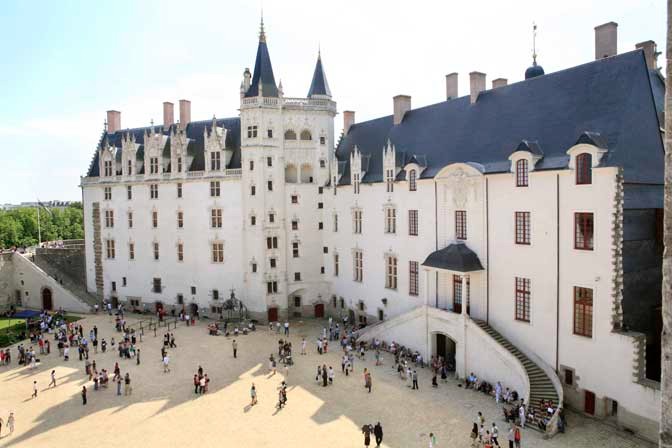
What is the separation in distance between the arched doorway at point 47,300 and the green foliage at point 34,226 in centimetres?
2694

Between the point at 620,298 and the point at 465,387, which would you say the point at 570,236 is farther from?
the point at 465,387

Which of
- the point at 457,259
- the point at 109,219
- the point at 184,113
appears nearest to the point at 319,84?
the point at 184,113

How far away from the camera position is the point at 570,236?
2566 cm

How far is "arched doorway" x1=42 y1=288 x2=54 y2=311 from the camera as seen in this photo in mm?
52188

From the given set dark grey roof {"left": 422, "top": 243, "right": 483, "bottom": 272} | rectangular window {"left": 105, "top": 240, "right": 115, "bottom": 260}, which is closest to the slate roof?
dark grey roof {"left": 422, "top": 243, "right": 483, "bottom": 272}

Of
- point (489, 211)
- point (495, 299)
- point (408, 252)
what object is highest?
point (489, 211)

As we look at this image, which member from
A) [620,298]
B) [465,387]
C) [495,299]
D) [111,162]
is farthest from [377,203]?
[111,162]

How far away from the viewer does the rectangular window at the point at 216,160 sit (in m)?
45.8

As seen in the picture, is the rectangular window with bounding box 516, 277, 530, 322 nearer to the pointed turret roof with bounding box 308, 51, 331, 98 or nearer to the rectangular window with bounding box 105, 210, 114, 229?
the pointed turret roof with bounding box 308, 51, 331, 98

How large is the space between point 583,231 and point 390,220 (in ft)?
49.9

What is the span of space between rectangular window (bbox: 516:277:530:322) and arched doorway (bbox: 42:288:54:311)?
148 ft

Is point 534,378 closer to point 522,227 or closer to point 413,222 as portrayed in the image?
point 522,227

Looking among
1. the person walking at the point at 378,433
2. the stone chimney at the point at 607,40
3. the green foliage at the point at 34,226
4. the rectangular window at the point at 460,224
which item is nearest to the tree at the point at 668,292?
the person walking at the point at 378,433

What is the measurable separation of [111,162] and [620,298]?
1819 inches
